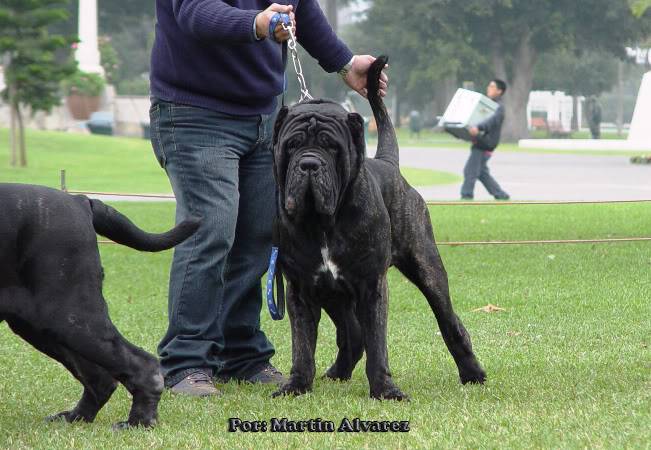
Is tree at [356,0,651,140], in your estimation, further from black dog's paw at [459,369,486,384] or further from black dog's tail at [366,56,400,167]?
black dog's paw at [459,369,486,384]

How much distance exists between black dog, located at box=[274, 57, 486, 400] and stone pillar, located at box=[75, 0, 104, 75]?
150ft

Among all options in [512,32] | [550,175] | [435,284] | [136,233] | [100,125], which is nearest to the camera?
[136,233]

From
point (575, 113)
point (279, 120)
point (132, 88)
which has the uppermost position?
point (279, 120)

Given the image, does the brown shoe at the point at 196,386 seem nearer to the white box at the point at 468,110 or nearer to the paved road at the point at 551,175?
the white box at the point at 468,110

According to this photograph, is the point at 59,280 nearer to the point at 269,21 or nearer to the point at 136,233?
the point at 136,233

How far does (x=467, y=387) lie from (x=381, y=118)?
1.34m

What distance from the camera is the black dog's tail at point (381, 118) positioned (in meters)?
5.41

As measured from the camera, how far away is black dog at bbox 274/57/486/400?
15.6ft

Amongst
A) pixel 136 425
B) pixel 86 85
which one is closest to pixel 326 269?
pixel 136 425

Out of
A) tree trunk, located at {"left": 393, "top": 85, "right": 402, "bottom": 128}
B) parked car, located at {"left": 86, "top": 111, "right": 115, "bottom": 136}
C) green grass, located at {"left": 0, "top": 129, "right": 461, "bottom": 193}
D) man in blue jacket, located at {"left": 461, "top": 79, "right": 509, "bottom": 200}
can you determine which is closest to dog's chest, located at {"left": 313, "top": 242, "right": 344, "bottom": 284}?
man in blue jacket, located at {"left": 461, "top": 79, "right": 509, "bottom": 200}

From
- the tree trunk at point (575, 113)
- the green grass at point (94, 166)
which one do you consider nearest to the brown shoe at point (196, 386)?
the green grass at point (94, 166)

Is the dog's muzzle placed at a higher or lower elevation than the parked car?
higher

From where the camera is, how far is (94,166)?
31.2 metres

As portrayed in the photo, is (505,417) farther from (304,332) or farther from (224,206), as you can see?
(224,206)
